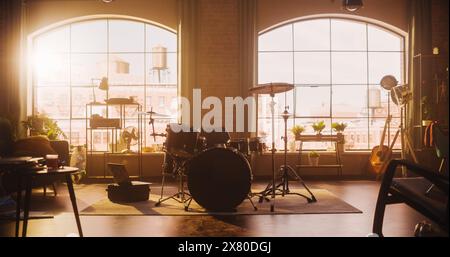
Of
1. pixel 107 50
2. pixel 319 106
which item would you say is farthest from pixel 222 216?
pixel 107 50

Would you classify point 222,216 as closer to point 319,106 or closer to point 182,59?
point 182,59

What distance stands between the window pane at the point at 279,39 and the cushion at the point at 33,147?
189 inches

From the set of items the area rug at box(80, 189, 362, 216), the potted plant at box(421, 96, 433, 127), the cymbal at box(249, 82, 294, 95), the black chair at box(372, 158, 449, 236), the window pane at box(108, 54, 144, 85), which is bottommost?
the area rug at box(80, 189, 362, 216)

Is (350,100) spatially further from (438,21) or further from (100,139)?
(100,139)

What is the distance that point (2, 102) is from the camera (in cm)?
812

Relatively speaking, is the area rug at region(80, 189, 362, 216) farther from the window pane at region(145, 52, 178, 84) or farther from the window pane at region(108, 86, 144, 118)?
the window pane at region(145, 52, 178, 84)

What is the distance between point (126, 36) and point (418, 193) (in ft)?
24.8

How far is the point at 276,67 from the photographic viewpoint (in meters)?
9.03

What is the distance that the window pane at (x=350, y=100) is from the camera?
9.02 metres

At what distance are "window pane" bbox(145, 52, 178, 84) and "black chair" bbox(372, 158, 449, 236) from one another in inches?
260

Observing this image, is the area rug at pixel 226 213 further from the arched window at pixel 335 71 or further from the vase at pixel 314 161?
the arched window at pixel 335 71

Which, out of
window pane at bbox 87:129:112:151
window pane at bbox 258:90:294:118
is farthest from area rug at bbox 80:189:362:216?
window pane at bbox 258:90:294:118

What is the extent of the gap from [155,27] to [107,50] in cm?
107

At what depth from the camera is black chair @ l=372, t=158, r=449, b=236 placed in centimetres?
210
